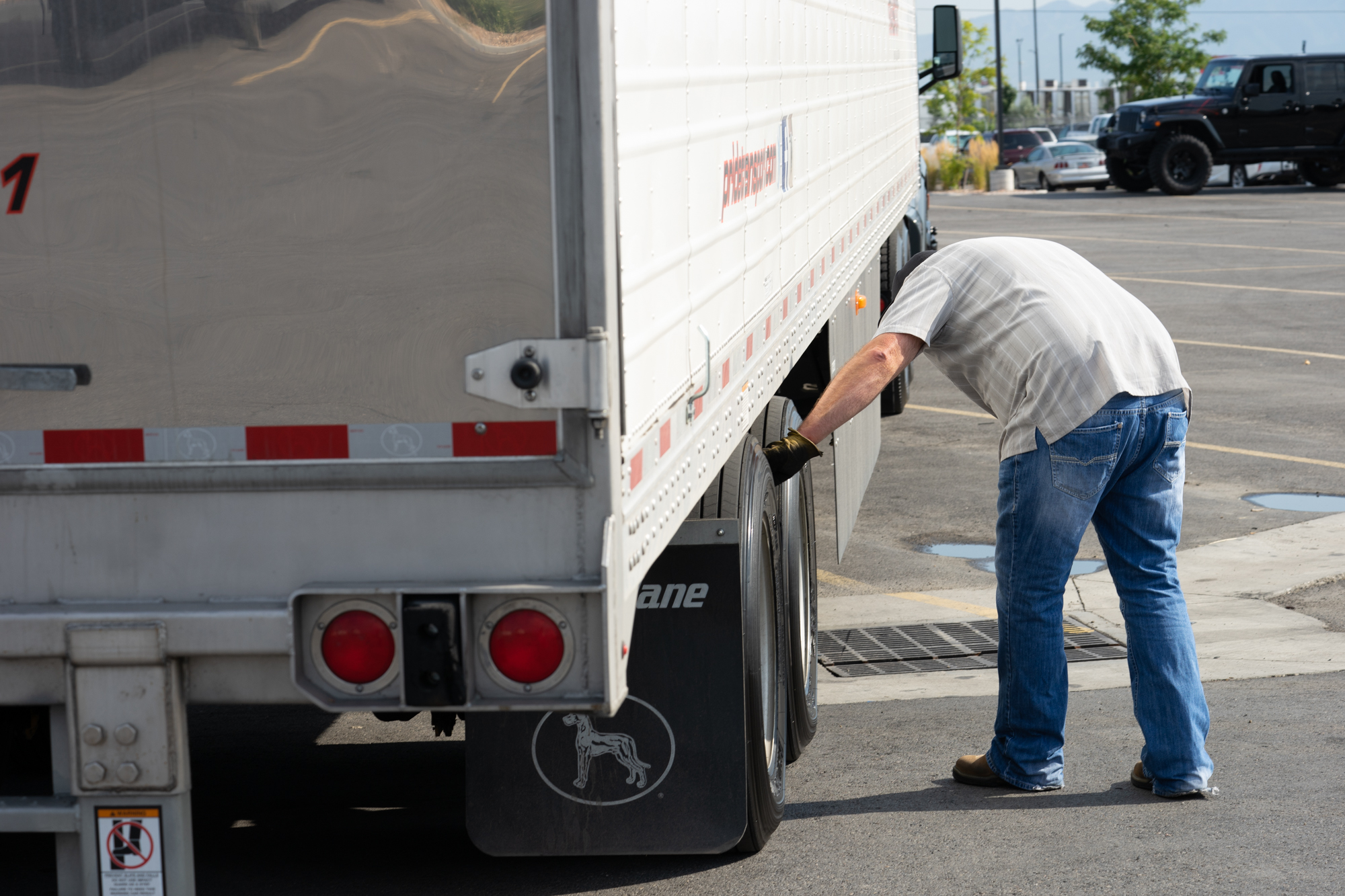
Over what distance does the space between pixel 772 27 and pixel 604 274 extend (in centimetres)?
218

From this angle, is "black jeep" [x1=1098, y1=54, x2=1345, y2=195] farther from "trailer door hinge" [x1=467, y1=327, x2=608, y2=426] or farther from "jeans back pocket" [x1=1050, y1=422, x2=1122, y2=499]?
"trailer door hinge" [x1=467, y1=327, x2=608, y2=426]

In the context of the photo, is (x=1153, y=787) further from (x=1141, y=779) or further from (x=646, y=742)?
(x=646, y=742)

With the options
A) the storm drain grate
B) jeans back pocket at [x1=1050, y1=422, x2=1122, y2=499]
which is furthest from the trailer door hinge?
the storm drain grate

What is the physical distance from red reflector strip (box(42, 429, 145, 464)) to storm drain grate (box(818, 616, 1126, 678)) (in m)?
3.86

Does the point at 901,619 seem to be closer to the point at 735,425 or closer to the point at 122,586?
the point at 735,425

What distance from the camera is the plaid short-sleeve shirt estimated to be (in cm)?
456

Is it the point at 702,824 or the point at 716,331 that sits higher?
the point at 716,331

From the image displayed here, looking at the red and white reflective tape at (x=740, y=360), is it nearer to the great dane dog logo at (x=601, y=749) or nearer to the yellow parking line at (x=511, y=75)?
the yellow parking line at (x=511, y=75)

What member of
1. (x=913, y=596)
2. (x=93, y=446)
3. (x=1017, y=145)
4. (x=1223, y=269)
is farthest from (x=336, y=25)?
(x=1017, y=145)

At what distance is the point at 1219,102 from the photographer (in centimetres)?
3200

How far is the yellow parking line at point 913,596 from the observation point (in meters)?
7.02

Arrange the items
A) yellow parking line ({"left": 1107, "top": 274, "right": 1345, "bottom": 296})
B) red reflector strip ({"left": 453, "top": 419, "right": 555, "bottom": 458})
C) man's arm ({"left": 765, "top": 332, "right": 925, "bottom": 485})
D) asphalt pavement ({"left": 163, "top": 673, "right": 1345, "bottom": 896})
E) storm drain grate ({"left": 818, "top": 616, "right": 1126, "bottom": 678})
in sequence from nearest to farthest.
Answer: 1. red reflector strip ({"left": 453, "top": 419, "right": 555, "bottom": 458})
2. asphalt pavement ({"left": 163, "top": 673, "right": 1345, "bottom": 896})
3. man's arm ({"left": 765, "top": 332, "right": 925, "bottom": 485})
4. storm drain grate ({"left": 818, "top": 616, "right": 1126, "bottom": 678})
5. yellow parking line ({"left": 1107, "top": 274, "right": 1345, "bottom": 296})

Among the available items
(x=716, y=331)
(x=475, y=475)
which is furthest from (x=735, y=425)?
(x=475, y=475)

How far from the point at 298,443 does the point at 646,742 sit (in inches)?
58.9
